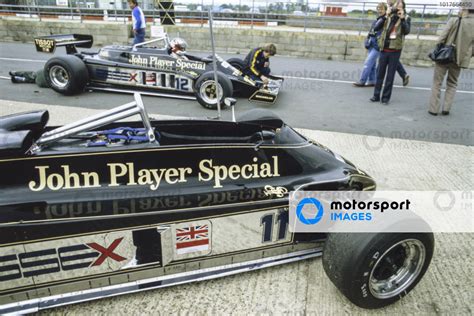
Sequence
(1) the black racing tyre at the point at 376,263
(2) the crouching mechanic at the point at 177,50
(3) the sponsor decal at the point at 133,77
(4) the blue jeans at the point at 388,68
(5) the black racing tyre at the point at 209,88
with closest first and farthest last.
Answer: (1) the black racing tyre at the point at 376,263 < (5) the black racing tyre at the point at 209,88 < (4) the blue jeans at the point at 388,68 < (2) the crouching mechanic at the point at 177,50 < (3) the sponsor decal at the point at 133,77

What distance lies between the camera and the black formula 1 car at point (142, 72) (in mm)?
7020

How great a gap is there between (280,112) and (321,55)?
283 inches

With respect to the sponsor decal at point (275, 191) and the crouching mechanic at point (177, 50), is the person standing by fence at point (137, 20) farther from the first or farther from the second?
the sponsor decal at point (275, 191)

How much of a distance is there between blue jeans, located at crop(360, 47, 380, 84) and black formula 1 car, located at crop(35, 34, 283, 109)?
2642 mm

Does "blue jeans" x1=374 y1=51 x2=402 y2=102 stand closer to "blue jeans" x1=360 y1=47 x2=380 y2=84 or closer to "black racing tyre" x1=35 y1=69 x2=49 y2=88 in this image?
"blue jeans" x1=360 y1=47 x2=380 y2=84

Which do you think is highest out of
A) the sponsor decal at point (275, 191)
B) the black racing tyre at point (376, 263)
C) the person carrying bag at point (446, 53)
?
the person carrying bag at point (446, 53)

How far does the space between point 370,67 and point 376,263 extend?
7.34 meters

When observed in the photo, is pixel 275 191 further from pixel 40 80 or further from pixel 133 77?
pixel 40 80

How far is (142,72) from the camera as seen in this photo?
718 cm

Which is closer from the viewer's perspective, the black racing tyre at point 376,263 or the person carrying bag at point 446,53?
the black racing tyre at point 376,263

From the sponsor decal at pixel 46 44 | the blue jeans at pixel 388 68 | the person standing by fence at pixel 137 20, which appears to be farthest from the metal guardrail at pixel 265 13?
the sponsor decal at pixel 46 44

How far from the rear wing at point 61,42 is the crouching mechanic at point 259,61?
126 inches

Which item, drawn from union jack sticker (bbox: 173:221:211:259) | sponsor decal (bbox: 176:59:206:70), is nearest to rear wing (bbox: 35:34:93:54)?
sponsor decal (bbox: 176:59:206:70)

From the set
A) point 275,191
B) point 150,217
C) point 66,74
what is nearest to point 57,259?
point 150,217
